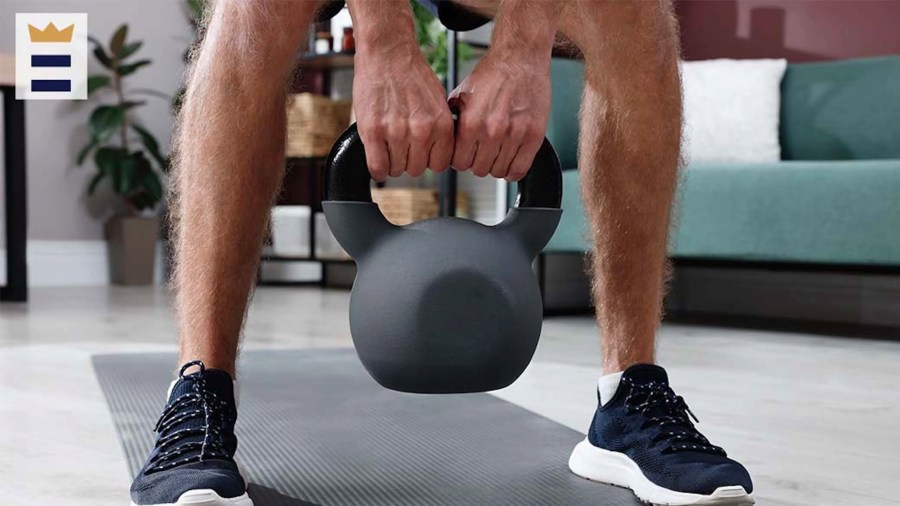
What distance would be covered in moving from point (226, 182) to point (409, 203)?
2.75 meters

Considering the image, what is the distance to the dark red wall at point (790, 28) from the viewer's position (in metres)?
3.20

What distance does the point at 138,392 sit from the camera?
1525 millimetres

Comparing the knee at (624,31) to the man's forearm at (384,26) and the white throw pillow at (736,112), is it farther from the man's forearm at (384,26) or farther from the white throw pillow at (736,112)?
the white throw pillow at (736,112)

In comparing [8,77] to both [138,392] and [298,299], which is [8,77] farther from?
[138,392]

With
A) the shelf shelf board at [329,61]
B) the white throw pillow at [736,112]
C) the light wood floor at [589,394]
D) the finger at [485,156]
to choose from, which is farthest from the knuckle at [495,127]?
the shelf shelf board at [329,61]

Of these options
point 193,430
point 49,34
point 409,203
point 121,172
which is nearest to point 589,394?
point 193,430

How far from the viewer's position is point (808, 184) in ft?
8.15

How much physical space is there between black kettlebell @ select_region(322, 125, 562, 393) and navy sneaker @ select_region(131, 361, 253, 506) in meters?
0.20

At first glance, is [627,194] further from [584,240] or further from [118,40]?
[118,40]

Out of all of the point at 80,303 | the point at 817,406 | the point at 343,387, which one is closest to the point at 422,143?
the point at 343,387

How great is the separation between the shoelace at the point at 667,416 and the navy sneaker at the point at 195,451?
15.4 inches

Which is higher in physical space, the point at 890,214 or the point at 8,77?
the point at 8,77

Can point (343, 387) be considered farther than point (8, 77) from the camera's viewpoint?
No

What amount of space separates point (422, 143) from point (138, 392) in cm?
97
